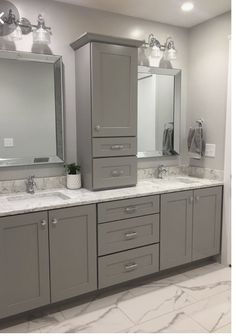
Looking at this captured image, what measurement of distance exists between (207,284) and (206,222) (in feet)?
1.93

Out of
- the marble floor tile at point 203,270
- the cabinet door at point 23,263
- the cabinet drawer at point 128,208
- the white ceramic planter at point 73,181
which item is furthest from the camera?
the marble floor tile at point 203,270

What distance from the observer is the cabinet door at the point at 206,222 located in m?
2.90

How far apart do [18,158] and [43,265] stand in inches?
37.0

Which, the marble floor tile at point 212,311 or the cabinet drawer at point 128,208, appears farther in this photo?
the cabinet drawer at point 128,208

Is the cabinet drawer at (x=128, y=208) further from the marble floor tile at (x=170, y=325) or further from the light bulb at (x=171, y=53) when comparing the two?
the light bulb at (x=171, y=53)

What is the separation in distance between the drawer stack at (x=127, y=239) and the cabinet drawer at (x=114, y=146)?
0.46 meters

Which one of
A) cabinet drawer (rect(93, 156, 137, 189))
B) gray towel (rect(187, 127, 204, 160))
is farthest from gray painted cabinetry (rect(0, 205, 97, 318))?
gray towel (rect(187, 127, 204, 160))

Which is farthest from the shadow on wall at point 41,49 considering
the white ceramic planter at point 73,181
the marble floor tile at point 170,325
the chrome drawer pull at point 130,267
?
the marble floor tile at point 170,325

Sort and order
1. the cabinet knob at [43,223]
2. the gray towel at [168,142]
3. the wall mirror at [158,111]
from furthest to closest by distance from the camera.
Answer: the gray towel at [168,142]
the wall mirror at [158,111]
the cabinet knob at [43,223]

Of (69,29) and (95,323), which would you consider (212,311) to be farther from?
(69,29)

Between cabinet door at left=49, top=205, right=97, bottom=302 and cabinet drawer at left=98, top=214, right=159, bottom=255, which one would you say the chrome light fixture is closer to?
cabinet door at left=49, top=205, right=97, bottom=302

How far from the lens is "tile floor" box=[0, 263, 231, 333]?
2.09 m

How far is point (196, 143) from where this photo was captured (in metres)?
3.21

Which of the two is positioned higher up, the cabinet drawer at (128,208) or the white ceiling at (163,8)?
the white ceiling at (163,8)
